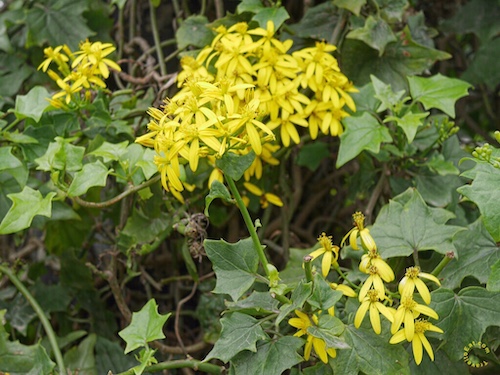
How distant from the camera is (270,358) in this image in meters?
0.98

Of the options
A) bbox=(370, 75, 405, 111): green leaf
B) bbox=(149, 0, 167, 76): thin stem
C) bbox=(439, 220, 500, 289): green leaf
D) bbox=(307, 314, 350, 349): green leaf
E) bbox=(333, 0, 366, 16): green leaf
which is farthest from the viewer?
bbox=(149, 0, 167, 76): thin stem

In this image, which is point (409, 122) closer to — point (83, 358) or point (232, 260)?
point (232, 260)

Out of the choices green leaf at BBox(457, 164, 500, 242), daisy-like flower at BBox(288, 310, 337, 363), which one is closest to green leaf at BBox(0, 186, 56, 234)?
daisy-like flower at BBox(288, 310, 337, 363)

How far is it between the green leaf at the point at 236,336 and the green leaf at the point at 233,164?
21 cm

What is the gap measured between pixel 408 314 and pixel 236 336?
0.81 feet

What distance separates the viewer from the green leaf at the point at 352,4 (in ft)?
4.58

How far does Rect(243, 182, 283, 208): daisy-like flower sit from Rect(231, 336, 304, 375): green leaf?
485mm

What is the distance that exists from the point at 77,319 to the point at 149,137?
73 cm

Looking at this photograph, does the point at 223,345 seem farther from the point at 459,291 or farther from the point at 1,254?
the point at 1,254

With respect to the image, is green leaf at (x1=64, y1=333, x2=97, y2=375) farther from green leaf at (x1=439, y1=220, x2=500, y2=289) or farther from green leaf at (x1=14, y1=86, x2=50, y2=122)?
green leaf at (x1=439, y1=220, x2=500, y2=289)

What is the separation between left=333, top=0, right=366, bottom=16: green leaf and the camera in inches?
55.0

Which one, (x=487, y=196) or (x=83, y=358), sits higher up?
(x=487, y=196)

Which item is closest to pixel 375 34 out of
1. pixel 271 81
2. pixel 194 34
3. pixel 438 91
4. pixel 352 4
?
pixel 352 4

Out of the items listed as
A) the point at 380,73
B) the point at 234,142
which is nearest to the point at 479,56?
the point at 380,73
